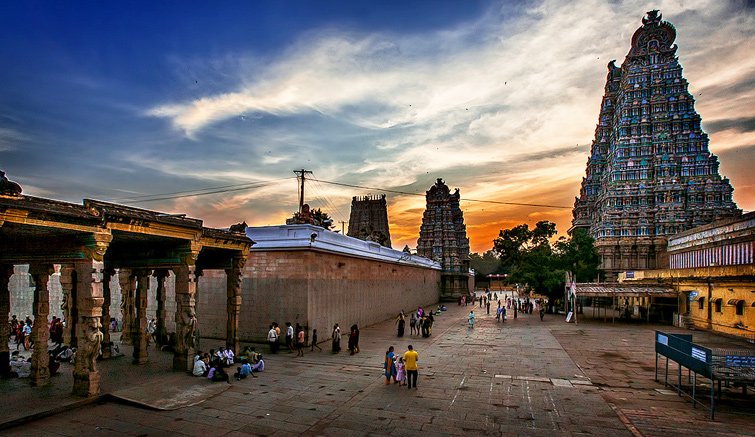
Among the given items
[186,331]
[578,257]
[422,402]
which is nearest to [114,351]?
[186,331]

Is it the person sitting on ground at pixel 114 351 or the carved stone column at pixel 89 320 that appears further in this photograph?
the person sitting on ground at pixel 114 351

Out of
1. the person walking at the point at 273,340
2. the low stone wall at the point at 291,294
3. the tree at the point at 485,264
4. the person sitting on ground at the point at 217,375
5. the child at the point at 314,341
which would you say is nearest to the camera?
the person sitting on ground at the point at 217,375

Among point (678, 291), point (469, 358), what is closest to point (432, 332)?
point (469, 358)

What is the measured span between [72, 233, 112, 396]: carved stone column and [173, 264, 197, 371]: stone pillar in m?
3.52

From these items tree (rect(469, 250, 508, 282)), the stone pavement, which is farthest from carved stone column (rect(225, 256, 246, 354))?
tree (rect(469, 250, 508, 282))

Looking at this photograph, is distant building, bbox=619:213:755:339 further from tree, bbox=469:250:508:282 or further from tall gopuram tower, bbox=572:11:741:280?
tree, bbox=469:250:508:282

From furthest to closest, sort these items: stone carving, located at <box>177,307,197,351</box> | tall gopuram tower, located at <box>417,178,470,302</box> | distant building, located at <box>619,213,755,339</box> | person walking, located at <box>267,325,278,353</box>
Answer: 1. tall gopuram tower, located at <box>417,178,470,302</box>
2. distant building, located at <box>619,213,755,339</box>
3. person walking, located at <box>267,325,278,353</box>
4. stone carving, located at <box>177,307,197,351</box>

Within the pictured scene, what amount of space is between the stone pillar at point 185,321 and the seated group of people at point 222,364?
0.54m

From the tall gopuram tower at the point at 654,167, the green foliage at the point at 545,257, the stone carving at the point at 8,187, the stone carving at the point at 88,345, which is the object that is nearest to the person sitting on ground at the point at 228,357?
the stone carving at the point at 88,345

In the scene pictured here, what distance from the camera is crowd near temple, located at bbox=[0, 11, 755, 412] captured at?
41.6 ft

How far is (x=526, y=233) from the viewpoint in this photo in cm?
6031

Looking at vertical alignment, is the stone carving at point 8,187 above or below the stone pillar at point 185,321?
above

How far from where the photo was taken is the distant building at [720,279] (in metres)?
25.9

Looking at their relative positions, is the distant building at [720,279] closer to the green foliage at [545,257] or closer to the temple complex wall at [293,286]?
the green foliage at [545,257]
